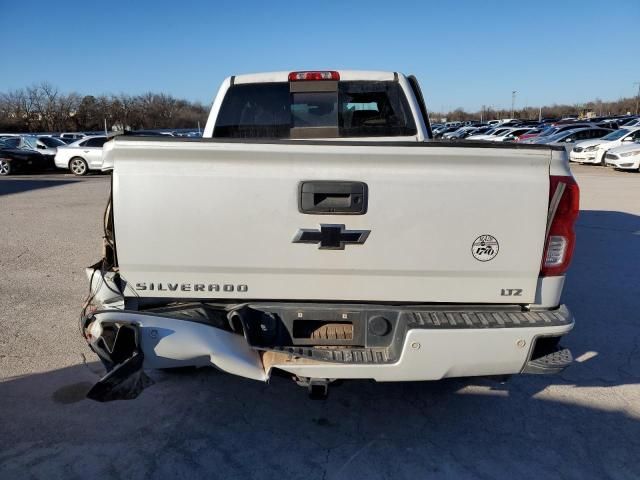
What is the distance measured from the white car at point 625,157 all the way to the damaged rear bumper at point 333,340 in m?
19.9

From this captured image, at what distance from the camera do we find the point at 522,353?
255 centimetres

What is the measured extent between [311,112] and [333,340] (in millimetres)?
2295

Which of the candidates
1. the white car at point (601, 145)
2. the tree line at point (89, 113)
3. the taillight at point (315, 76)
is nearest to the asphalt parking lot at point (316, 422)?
the taillight at point (315, 76)

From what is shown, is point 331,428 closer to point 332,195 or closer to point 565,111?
point 332,195

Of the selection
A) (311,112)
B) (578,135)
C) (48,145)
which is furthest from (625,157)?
(48,145)

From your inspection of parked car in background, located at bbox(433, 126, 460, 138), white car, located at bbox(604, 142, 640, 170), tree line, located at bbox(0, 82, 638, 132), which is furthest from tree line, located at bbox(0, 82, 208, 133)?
white car, located at bbox(604, 142, 640, 170)

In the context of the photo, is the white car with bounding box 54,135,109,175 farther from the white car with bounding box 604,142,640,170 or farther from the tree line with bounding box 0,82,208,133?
the tree line with bounding box 0,82,208,133

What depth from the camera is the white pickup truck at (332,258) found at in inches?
97.7

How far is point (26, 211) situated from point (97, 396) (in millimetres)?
10500

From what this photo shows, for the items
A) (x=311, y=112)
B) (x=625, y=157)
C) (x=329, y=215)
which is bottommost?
(x=625, y=157)

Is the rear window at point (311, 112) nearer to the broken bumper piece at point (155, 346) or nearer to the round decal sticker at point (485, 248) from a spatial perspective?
the round decal sticker at point (485, 248)

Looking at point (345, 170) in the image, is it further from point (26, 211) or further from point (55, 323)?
point (26, 211)

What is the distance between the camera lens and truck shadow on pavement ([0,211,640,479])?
273 centimetres

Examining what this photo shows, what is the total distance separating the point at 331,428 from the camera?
309 centimetres
